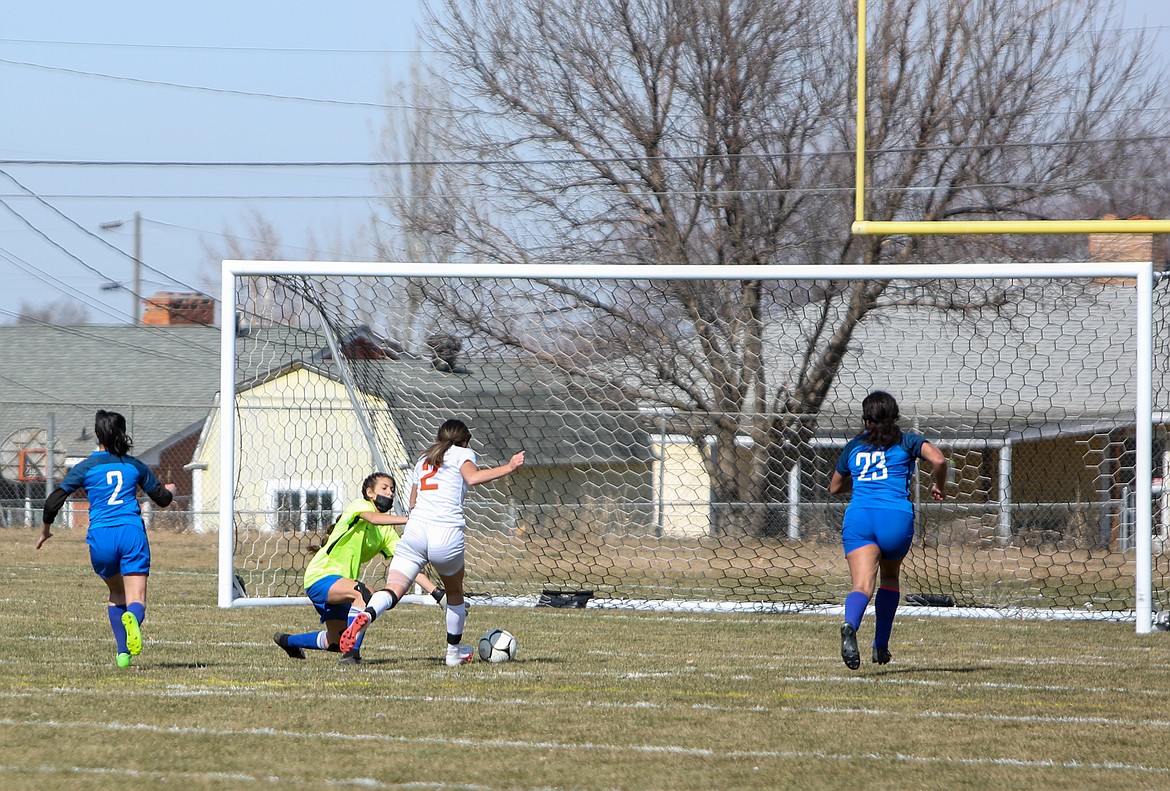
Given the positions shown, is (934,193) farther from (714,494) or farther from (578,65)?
(714,494)

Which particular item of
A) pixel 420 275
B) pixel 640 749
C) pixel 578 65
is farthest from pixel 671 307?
pixel 640 749

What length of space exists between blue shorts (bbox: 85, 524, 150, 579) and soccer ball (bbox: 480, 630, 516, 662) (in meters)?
2.16

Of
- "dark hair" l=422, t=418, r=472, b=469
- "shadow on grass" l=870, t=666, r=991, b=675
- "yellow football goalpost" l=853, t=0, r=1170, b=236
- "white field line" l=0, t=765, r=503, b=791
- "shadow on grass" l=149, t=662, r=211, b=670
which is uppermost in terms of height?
"yellow football goalpost" l=853, t=0, r=1170, b=236

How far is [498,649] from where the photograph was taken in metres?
8.62

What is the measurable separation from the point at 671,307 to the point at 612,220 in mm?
7017

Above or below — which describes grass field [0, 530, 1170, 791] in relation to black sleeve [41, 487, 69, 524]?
below

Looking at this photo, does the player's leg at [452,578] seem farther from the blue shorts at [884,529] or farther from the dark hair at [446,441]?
the blue shorts at [884,529]

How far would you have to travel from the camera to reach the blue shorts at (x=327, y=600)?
8547 millimetres

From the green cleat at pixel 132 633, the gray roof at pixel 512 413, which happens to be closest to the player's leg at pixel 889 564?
the green cleat at pixel 132 633

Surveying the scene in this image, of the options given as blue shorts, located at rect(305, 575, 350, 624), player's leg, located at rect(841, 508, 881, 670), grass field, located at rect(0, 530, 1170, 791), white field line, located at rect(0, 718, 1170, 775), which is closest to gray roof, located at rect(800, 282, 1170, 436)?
grass field, located at rect(0, 530, 1170, 791)

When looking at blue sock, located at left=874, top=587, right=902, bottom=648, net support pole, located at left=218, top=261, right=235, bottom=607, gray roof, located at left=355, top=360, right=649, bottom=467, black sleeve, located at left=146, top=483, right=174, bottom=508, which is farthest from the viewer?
gray roof, located at left=355, top=360, right=649, bottom=467

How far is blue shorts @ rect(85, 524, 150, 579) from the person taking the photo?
7.86m

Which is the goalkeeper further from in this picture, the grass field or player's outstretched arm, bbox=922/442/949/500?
player's outstretched arm, bbox=922/442/949/500

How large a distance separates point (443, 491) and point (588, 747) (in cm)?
304
